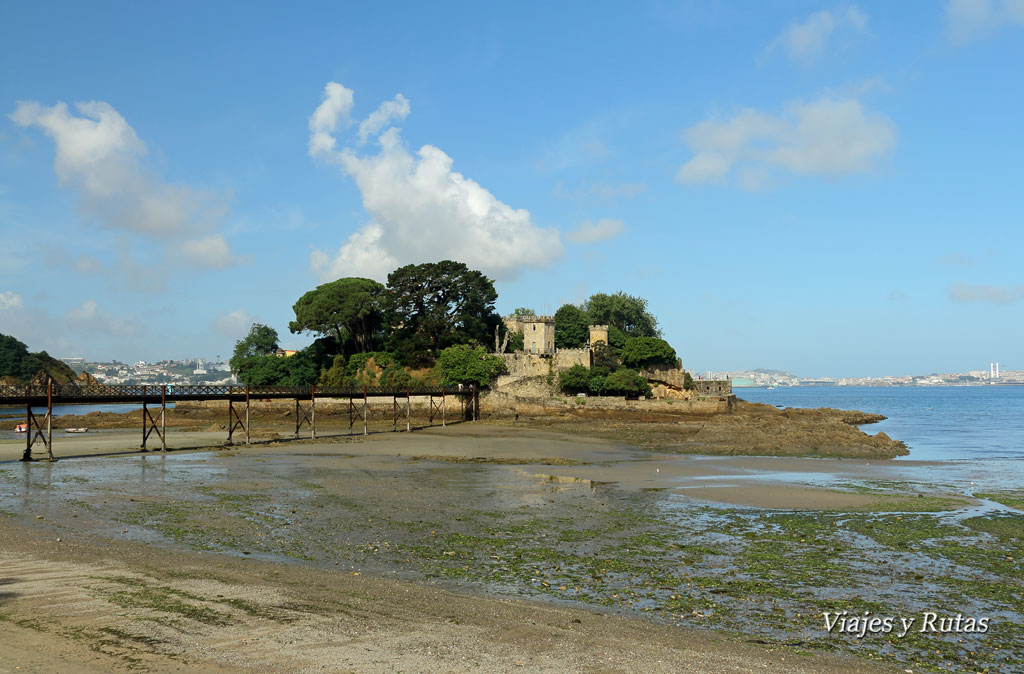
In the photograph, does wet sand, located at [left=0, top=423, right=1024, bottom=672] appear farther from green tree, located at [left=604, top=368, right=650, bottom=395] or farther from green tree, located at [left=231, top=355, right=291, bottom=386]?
green tree, located at [left=231, top=355, right=291, bottom=386]

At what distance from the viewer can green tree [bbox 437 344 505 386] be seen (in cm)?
6012

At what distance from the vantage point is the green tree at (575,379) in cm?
6284

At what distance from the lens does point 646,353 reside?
221 feet

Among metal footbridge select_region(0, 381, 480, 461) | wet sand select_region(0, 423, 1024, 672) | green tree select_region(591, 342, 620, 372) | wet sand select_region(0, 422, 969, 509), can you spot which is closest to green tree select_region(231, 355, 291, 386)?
metal footbridge select_region(0, 381, 480, 461)

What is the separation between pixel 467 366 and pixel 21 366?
88.5 metres

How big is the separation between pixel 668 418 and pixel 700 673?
4810 cm

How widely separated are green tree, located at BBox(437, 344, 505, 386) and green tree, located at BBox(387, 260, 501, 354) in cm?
301

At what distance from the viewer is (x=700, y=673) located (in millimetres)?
7043

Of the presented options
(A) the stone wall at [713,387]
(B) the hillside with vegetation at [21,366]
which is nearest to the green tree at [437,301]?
(A) the stone wall at [713,387]

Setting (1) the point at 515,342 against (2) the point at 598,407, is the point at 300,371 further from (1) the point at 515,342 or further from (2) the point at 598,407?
(2) the point at 598,407

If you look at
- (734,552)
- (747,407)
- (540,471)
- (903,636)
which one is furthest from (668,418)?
(903,636)

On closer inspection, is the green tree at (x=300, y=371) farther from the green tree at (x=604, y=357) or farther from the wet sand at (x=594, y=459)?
the green tree at (x=604, y=357)

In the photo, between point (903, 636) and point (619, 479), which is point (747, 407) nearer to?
point (619, 479)

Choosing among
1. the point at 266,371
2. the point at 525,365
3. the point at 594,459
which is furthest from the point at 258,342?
the point at 594,459
